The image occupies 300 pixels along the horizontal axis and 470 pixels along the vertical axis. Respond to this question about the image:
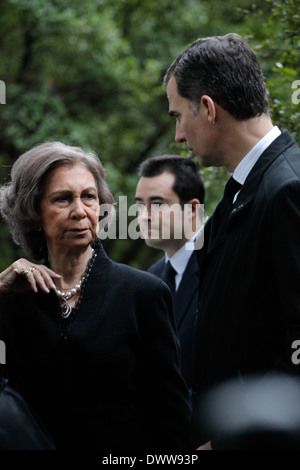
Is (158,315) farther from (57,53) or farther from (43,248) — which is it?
(57,53)

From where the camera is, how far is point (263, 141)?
2.61 metres

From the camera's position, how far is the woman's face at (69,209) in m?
3.19

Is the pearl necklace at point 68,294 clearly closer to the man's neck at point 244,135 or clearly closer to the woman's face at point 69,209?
the woman's face at point 69,209

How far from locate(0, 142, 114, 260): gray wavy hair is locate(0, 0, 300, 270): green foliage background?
23.0 feet

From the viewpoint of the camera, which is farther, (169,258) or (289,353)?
(169,258)

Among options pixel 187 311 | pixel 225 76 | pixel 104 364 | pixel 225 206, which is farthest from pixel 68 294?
pixel 187 311

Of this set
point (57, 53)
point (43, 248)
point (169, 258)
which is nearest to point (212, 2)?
point (57, 53)

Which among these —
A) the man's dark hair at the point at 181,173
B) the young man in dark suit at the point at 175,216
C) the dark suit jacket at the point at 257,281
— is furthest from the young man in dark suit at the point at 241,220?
the man's dark hair at the point at 181,173

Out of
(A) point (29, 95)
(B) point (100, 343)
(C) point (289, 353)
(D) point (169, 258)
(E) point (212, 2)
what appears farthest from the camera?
(E) point (212, 2)

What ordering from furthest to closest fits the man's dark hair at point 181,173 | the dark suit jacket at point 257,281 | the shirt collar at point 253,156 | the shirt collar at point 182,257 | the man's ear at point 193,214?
the man's dark hair at point 181,173 → the man's ear at point 193,214 → the shirt collar at point 182,257 → the shirt collar at point 253,156 → the dark suit jacket at point 257,281

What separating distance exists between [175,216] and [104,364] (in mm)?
2120

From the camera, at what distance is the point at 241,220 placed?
2521 millimetres
